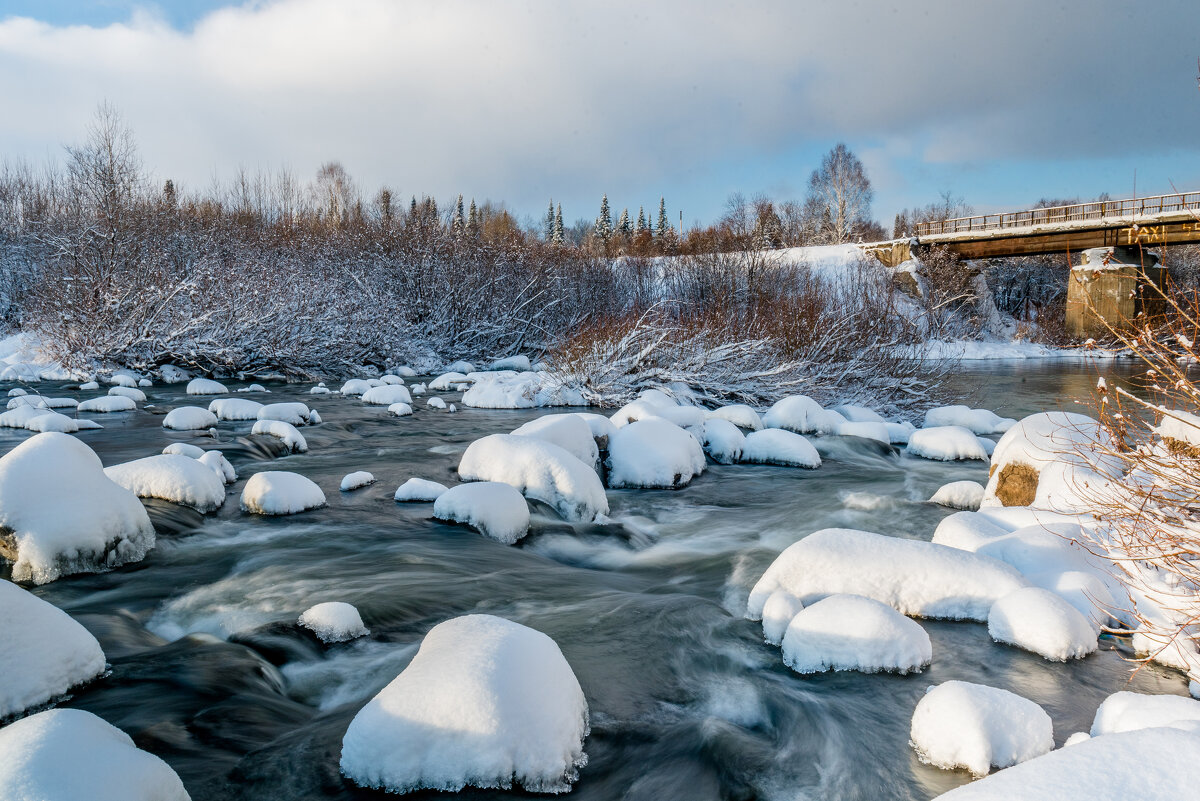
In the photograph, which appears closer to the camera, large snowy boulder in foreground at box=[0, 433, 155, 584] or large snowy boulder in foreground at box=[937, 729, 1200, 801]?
large snowy boulder in foreground at box=[937, 729, 1200, 801]

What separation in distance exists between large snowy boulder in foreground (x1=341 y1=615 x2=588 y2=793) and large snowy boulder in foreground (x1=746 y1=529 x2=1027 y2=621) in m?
1.93

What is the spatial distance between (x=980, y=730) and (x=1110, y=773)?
1146 mm

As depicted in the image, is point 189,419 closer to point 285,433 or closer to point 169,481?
point 285,433

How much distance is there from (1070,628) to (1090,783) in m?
2.48

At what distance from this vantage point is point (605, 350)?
13438 millimetres

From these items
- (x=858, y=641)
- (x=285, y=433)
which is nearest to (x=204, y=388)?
(x=285, y=433)

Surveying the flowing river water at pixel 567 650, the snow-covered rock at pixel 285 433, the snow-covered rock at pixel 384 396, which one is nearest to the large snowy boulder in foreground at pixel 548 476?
the flowing river water at pixel 567 650

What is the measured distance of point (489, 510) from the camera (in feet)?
18.7

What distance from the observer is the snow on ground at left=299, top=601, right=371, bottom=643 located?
3.82m

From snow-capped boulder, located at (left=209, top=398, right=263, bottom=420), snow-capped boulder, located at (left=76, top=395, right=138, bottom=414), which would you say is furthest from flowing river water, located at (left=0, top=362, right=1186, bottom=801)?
snow-capped boulder, located at (left=76, top=395, right=138, bottom=414)

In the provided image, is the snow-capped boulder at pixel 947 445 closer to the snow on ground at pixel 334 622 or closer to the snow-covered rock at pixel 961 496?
the snow-covered rock at pixel 961 496

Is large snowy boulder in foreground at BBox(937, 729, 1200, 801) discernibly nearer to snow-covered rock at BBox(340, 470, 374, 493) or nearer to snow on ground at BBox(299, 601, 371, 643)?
snow on ground at BBox(299, 601, 371, 643)

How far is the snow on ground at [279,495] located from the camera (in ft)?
19.6

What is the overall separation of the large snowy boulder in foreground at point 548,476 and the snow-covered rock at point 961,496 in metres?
3.47
